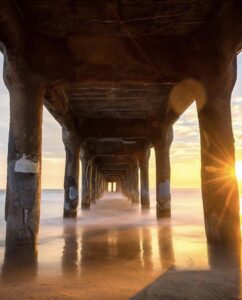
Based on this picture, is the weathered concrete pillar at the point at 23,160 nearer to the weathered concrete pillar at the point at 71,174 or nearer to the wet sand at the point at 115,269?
the wet sand at the point at 115,269

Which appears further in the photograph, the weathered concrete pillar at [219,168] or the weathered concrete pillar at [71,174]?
the weathered concrete pillar at [71,174]

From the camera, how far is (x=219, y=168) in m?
5.53

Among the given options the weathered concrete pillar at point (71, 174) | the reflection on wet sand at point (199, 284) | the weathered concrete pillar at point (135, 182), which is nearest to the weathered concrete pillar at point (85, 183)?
the weathered concrete pillar at point (71, 174)

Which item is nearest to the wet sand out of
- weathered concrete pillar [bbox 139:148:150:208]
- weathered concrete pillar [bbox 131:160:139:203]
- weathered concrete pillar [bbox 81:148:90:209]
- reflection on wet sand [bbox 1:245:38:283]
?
reflection on wet sand [bbox 1:245:38:283]

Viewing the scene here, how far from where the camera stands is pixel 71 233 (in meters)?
7.38

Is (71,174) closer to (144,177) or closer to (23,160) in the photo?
(23,160)

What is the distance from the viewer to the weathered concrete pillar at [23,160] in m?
5.43

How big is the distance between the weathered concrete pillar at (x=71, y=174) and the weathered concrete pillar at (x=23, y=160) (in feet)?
17.5

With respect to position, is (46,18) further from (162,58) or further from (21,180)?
(21,180)

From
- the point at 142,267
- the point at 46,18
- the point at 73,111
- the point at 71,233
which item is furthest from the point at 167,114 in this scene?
the point at 142,267

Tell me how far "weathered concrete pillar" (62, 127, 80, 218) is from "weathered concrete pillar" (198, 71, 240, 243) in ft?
20.5

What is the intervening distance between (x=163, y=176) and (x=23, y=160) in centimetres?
632

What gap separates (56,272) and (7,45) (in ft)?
12.2

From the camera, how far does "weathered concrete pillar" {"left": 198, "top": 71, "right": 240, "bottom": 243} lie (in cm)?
535
